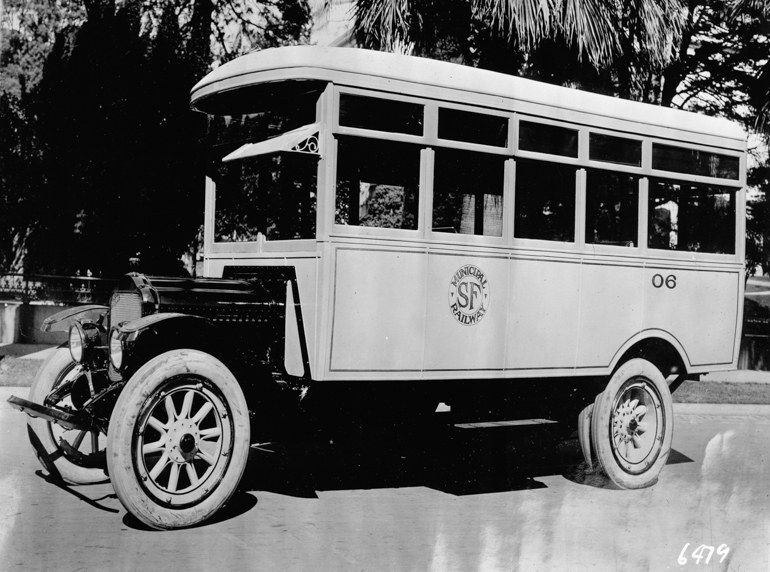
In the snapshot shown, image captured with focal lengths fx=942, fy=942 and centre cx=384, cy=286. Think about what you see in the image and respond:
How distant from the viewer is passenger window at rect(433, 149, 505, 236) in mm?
6477

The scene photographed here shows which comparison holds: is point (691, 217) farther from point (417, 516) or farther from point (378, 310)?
point (417, 516)

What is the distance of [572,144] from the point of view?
7.09 m

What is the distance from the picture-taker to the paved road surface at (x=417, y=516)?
5.00m

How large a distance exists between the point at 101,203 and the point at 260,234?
10392 mm

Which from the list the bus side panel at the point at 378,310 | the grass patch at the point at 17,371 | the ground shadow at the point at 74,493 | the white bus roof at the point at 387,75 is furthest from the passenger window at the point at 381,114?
the grass patch at the point at 17,371

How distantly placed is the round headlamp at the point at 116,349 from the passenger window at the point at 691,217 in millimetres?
4277

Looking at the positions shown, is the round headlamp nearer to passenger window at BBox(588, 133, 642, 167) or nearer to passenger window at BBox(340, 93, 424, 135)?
passenger window at BBox(340, 93, 424, 135)

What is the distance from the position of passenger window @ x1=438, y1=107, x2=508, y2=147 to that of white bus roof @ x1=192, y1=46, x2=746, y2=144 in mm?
166

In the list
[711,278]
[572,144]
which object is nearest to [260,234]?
[572,144]

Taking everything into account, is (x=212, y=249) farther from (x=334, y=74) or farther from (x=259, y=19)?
(x=259, y=19)

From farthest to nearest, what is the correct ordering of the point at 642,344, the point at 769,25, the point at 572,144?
1. the point at 769,25
2. the point at 642,344
3. the point at 572,144

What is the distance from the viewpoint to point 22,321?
1550 cm

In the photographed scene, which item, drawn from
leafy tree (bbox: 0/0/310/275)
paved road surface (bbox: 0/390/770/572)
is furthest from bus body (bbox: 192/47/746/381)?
leafy tree (bbox: 0/0/310/275)

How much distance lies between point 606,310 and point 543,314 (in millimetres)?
678
